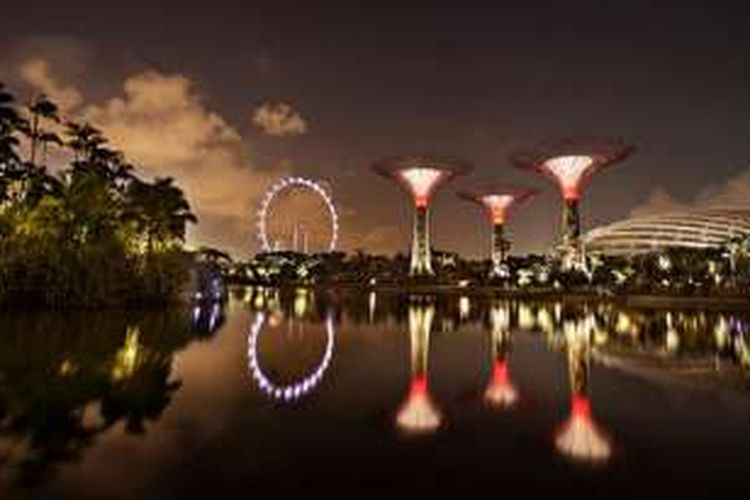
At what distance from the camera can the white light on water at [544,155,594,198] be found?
89562 mm

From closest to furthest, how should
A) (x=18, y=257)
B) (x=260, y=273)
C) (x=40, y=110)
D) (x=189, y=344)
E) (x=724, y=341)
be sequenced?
(x=189, y=344) → (x=724, y=341) → (x=18, y=257) → (x=40, y=110) → (x=260, y=273)

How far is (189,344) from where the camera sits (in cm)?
2411

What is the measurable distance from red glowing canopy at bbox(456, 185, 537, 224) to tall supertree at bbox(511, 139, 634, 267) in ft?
97.9

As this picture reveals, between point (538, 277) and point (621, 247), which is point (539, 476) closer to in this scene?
point (538, 277)

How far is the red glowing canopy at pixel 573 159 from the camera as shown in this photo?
8725 cm

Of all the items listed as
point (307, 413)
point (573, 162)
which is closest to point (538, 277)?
point (573, 162)

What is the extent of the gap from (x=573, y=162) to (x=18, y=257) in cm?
6903

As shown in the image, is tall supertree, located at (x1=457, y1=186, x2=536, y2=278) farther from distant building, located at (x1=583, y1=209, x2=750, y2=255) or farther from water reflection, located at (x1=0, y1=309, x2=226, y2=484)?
water reflection, located at (x1=0, y1=309, x2=226, y2=484)

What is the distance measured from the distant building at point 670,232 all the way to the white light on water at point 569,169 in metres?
48.5

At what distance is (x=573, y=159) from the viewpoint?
3533 inches

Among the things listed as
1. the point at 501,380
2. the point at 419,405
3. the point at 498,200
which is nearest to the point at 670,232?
the point at 498,200

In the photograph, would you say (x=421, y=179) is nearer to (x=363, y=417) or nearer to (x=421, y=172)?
(x=421, y=172)

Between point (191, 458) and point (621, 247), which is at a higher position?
point (621, 247)

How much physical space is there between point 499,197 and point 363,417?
118894 mm
